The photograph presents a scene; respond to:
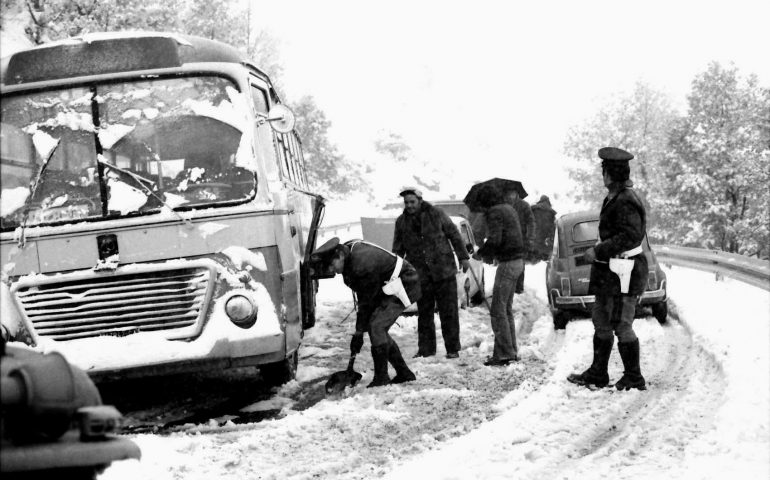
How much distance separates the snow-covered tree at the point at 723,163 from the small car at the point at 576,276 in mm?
31854

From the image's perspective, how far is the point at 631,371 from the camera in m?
7.14

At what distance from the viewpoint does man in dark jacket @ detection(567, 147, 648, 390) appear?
7.15 meters

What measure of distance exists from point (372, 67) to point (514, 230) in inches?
4240

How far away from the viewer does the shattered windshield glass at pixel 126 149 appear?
21.1 ft

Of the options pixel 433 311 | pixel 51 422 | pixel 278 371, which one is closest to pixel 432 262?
pixel 433 311

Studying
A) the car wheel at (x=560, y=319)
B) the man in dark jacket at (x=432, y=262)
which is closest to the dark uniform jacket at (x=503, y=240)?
the man in dark jacket at (x=432, y=262)

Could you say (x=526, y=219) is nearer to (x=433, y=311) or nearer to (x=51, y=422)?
(x=433, y=311)

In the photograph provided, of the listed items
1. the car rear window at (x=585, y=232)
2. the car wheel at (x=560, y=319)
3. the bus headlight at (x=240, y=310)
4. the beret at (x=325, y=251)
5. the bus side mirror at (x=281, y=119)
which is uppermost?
the bus side mirror at (x=281, y=119)

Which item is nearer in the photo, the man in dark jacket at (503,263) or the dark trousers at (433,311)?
the man in dark jacket at (503,263)

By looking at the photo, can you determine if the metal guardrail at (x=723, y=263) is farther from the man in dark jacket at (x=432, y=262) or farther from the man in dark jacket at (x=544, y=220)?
the man in dark jacket at (x=432, y=262)

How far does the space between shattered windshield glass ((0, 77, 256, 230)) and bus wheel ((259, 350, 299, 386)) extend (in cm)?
188

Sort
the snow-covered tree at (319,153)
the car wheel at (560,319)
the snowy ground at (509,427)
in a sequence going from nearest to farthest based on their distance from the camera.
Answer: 1. the snowy ground at (509,427)
2. the car wheel at (560,319)
3. the snow-covered tree at (319,153)

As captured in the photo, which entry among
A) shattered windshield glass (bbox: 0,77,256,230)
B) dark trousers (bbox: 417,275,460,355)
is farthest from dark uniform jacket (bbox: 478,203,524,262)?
shattered windshield glass (bbox: 0,77,256,230)

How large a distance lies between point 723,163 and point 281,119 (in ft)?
131
